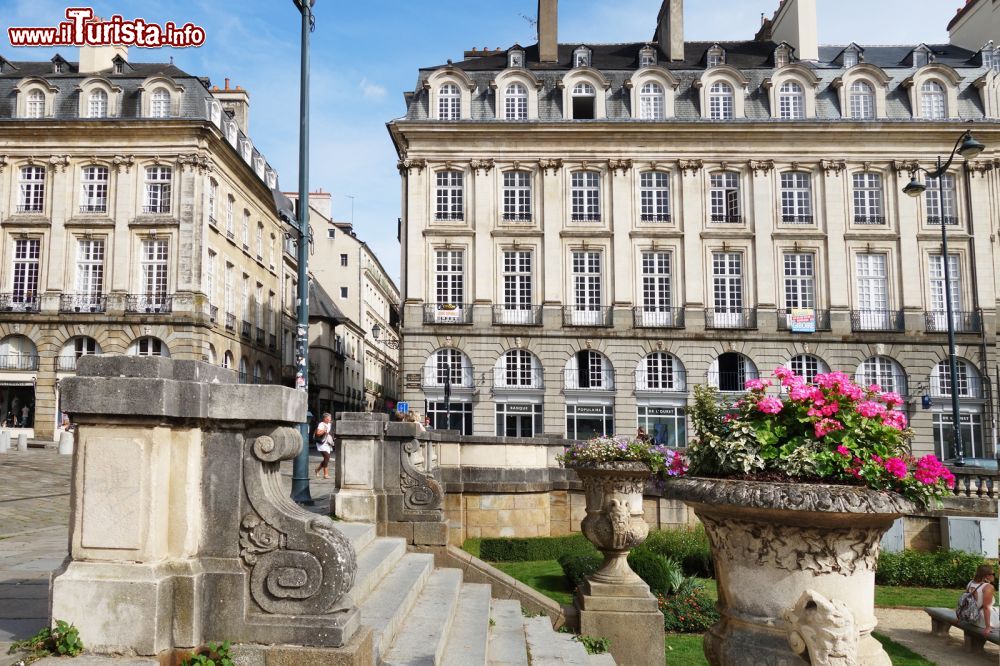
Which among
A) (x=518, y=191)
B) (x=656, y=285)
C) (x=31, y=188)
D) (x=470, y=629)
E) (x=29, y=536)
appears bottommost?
(x=470, y=629)

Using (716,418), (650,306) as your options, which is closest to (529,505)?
(716,418)

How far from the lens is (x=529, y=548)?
47.6 feet

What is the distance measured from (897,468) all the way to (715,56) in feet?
127

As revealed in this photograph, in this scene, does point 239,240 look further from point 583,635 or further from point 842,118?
point 583,635

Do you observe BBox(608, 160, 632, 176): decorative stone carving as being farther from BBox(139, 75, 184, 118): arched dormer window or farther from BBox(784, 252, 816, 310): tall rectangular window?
BBox(139, 75, 184, 118): arched dormer window

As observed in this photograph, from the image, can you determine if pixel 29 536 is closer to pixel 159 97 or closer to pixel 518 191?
pixel 518 191

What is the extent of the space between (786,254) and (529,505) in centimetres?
2595

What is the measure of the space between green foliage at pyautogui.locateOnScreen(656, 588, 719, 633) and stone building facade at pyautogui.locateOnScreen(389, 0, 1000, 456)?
938 inches

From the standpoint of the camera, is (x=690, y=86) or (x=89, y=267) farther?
(x=690, y=86)

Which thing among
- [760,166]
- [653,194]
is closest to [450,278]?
[653,194]

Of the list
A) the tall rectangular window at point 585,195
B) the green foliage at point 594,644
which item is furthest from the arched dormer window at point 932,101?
the green foliage at point 594,644

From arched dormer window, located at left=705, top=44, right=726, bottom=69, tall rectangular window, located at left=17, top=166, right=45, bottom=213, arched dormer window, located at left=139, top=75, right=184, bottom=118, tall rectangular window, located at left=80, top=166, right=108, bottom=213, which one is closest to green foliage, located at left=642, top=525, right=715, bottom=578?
arched dormer window, located at left=705, top=44, right=726, bottom=69

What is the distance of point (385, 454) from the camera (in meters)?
9.52

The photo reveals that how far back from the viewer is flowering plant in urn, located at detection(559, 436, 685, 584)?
32.1ft
